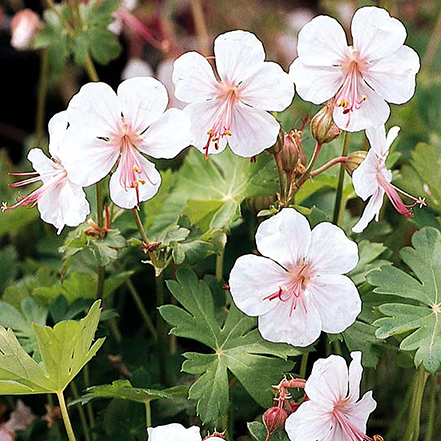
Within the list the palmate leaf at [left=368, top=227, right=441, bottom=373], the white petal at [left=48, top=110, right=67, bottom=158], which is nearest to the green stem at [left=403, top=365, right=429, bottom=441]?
the palmate leaf at [left=368, top=227, right=441, bottom=373]

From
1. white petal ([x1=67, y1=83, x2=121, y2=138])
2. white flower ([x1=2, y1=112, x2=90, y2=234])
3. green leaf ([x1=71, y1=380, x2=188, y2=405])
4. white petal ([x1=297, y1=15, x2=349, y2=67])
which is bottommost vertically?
green leaf ([x1=71, y1=380, x2=188, y2=405])

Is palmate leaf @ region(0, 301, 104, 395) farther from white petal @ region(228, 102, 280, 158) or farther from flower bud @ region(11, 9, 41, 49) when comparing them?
flower bud @ region(11, 9, 41, 49)

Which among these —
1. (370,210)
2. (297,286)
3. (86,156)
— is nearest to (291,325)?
(297,286)

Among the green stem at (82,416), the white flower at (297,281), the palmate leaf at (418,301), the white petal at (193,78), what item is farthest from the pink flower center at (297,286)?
the green stem at (82,416)

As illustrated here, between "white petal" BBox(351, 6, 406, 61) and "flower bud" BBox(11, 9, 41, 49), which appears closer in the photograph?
"white petal" BBox(351, 6, 406, 61)

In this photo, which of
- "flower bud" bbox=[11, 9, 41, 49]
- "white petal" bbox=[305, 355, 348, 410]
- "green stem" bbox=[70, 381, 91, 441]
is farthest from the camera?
"flower bud" bbox=[11, 9, 41, 49]

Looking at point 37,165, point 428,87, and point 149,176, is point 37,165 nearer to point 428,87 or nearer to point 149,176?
point 149,176

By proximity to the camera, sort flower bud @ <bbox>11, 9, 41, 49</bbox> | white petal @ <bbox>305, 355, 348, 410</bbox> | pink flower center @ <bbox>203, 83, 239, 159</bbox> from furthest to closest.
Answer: flower bud @ <bbox>11, 9, 41, 49</bbox> < pink flower center @ <bbox>203, 83, 239, 159</bbox> < white petal @ <bbox>305, 355, 348, 410</bbox>
